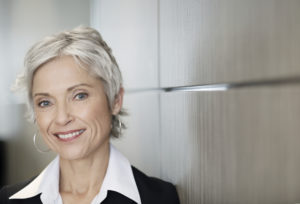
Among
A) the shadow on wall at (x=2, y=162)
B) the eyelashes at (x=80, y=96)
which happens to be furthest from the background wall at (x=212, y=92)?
the shadow on wall at (x=2, y=162)

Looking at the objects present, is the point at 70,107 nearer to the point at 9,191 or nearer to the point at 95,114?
the point at 95,114

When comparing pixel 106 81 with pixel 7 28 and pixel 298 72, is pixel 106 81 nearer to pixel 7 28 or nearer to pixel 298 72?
pixel 298 72

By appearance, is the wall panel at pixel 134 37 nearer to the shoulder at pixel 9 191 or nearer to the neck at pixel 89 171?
the neck at pixel 89 171

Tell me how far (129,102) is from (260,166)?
33.4 inches

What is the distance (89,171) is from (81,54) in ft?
1.26

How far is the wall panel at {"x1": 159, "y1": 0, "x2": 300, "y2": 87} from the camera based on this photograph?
1.69ft

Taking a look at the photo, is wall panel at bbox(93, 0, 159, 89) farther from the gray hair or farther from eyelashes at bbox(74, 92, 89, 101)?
eyelashes at bbox(74, 92, 89, 101)

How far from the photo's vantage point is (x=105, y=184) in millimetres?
1120

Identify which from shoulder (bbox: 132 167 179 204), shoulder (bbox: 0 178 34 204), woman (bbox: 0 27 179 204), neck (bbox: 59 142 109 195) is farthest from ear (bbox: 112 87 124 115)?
shoulder (bbox: 0 178 34 204)

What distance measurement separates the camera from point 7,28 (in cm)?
209

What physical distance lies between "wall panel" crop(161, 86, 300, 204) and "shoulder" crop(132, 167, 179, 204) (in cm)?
3

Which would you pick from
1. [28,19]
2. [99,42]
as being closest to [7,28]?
[28,19]

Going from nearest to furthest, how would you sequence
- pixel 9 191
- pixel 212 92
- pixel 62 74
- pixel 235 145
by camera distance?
pixel 235 145 → pixel 212 92 → pixel 62 74 → pixel 9 191

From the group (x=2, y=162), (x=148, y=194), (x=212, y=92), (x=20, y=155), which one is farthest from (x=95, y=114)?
(x=2, y=162)
